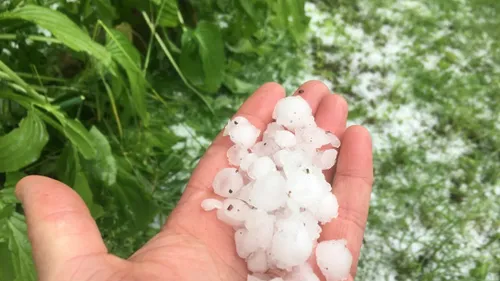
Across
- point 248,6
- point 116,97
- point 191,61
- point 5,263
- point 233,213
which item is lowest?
point 5,263

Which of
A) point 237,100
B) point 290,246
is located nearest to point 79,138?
point 290,246

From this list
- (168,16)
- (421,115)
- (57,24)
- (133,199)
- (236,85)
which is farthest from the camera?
(421,115)

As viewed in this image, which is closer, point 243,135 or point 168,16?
point 243,135

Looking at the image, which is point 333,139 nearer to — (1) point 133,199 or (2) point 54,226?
(1) point 133,199

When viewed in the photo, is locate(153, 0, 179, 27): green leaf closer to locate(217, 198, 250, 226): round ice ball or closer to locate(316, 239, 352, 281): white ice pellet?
locate(217, 198, 250, 226): round ice ball

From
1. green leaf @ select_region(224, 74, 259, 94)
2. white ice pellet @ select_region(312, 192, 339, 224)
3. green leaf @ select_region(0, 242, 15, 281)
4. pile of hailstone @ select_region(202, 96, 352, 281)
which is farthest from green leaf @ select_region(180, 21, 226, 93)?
green leaf @ select_region(0, 242, 15, 281)

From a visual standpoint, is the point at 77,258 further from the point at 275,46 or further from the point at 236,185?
the point at 275,46
